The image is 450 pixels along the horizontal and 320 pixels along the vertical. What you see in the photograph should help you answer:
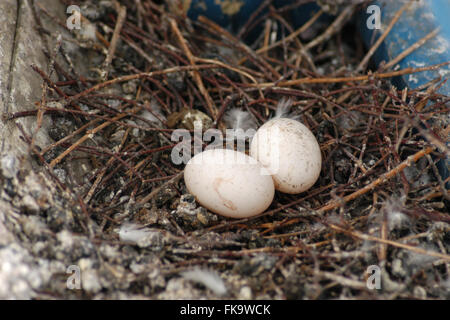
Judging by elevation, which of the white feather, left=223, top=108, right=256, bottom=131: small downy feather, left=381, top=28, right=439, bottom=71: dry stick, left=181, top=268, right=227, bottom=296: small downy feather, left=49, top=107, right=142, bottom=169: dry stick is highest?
left=381, top=28, right=439, bottom=71: dry stick

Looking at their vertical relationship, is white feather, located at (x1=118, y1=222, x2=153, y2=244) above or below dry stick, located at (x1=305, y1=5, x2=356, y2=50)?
below

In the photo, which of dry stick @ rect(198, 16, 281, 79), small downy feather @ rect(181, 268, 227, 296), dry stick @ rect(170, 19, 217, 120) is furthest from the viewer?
dry stick @ rect(198, 16, 281, 79)

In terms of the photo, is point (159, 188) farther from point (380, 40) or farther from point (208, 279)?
point (380, 40)

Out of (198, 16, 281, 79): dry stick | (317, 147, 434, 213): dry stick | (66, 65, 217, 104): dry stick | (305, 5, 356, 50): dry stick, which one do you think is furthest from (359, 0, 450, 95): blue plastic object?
(66, 65, 217, 104): dry stick

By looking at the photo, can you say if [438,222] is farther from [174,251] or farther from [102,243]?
[102,243]

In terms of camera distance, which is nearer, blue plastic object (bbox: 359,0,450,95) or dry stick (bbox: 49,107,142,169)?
dry stick (bbox: 49,107,142,169)

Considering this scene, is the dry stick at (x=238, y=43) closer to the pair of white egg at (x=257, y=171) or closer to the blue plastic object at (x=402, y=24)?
the blue plastic object at (x=402, y=24)

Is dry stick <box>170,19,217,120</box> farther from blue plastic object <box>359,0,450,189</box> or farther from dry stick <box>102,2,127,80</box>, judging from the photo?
blue plastic object <box>359,0,450,189</box>
